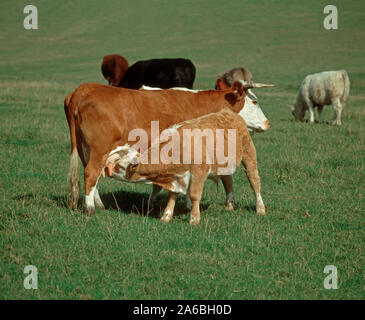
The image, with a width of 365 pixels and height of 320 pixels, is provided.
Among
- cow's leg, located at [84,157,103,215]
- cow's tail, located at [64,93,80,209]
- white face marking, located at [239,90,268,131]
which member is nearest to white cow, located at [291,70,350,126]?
white face marking, located at [239,90,268,131]

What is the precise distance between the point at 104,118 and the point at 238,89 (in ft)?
7.08

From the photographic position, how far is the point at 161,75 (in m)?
11.5

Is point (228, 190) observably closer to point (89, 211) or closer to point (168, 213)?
point (168, 213)

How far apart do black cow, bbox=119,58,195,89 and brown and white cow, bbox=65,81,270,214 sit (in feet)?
13.0

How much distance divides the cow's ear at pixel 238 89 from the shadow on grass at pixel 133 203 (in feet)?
5.17

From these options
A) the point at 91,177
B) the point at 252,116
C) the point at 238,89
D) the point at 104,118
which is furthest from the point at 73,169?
the point at 252,116

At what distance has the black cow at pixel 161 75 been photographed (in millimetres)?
11445

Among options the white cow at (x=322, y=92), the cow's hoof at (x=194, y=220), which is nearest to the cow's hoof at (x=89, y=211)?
the cow's hoof at (x=194, y=220)

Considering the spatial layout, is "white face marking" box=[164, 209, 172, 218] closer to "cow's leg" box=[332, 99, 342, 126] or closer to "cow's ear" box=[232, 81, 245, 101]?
"cow's ear" box=[232, 81, 245, 101]

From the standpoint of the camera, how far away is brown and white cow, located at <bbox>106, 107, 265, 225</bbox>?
6.21 metres

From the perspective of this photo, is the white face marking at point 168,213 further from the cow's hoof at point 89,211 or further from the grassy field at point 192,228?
the cow's hoof at point 89,211

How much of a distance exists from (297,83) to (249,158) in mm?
25161

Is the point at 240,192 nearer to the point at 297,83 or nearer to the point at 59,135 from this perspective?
the point at 59,135
